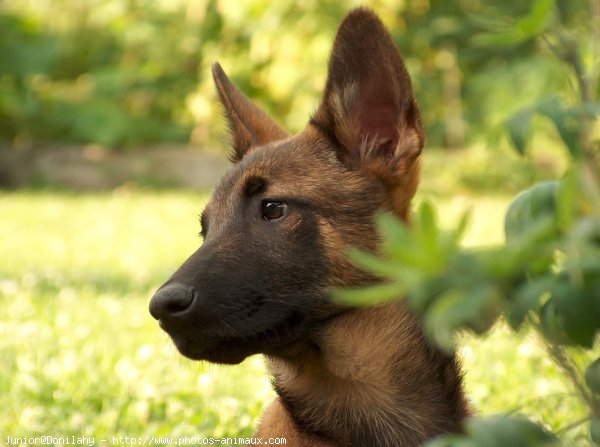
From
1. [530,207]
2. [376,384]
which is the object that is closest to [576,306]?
[530,207]

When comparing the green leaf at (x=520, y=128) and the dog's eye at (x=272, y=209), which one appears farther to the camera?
the dog's eye at (x=272, y=209)

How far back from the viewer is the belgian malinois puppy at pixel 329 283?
9.84 feet

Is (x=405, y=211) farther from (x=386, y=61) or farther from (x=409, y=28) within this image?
(x=409, y=28)

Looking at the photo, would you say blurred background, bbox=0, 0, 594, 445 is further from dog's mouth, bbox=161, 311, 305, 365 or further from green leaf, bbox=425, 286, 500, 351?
green leaf, bbox=425, 286, 500, 351

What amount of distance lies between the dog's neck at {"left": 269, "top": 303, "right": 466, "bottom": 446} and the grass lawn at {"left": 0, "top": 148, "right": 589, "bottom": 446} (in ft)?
0.82

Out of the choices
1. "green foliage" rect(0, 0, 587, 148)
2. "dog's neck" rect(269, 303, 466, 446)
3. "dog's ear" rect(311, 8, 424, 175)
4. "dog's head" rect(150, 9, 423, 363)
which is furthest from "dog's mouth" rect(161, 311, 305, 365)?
"green foliage" rect(0, 0, 587, 148)

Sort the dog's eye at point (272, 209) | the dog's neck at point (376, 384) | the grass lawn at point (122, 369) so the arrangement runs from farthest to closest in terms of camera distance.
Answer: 1. the grass lawn at point (122, 369)
2. the dog's eye at point (272, 209)
3. the dog's neck at point (376, 384)

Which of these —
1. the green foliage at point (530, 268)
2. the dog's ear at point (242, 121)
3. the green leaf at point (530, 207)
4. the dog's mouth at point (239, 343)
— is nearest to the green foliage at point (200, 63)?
the dog's ear at point (242, 121)

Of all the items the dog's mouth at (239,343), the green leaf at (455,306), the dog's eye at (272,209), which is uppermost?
the green leaf at (455,306)

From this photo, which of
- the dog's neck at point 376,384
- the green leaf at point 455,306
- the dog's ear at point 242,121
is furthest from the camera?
the dog's ear at point 242,121

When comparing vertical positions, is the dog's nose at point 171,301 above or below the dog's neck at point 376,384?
above

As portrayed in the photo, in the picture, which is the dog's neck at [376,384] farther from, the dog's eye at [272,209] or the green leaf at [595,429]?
the green leaf at [595,429]

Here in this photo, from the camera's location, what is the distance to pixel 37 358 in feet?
16.8

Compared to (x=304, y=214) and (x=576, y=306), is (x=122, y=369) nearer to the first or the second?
(x=304, y=214)
